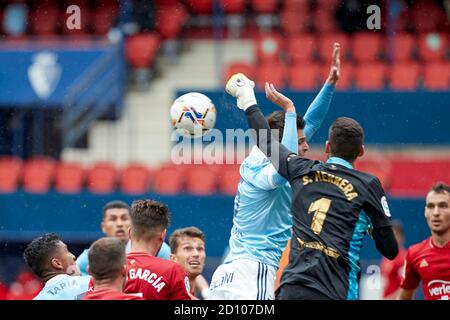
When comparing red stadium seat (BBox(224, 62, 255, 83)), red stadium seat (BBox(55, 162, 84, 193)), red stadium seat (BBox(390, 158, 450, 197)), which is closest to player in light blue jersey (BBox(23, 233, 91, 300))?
red stadium seat (BBox(390, 158, 450, 197))

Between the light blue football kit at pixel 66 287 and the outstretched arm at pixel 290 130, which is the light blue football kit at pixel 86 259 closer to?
the light blue football kit at pixel 66 287

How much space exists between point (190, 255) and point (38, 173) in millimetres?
7289

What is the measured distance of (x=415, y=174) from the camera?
1322 cm

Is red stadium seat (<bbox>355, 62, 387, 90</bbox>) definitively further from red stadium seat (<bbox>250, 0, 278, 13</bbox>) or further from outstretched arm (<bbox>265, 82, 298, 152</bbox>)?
outstretched arm (<bbox>265, 82, 298, 152</bbox>)

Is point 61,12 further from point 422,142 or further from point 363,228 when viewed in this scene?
point 363,228

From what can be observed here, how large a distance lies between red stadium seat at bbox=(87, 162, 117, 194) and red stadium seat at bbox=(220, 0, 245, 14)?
3.90 meters

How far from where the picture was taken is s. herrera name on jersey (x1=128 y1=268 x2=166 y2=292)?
6.23m

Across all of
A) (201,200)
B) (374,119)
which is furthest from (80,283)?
(374,119)

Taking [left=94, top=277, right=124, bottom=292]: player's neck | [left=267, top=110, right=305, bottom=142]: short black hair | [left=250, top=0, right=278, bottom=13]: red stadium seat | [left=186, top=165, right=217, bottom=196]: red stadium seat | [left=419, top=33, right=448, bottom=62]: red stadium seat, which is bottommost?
[left=94, top=277, right=124, bottom=292]: player's neck

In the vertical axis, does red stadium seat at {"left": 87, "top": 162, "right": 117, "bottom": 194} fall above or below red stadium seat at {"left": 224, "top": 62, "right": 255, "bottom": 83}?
below

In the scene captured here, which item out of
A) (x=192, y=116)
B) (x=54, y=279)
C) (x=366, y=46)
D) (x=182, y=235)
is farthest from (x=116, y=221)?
(x=366, y=46)

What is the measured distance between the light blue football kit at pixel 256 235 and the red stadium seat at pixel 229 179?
6.28 meters

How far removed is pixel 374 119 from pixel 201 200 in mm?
2551
